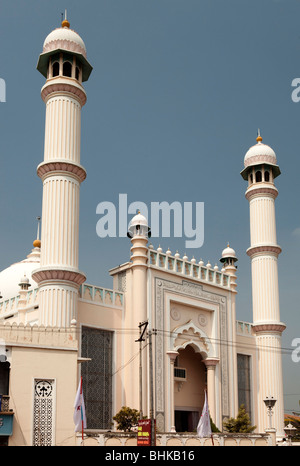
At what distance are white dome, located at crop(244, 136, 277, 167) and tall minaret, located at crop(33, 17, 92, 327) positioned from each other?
31.1 ft

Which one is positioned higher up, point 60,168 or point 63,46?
point 63,46

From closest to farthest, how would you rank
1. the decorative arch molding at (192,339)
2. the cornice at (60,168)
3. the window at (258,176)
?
the cornice at (60,168), the decorative arch molding at (192,339), the window at (258,176)

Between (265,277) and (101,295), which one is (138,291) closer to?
(101,295)

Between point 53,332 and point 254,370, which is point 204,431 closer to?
point 53,332

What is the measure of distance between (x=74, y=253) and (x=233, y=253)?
999 cm

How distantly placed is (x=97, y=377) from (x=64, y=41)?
40.8ft

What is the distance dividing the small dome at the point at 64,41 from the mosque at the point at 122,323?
0.15 ft

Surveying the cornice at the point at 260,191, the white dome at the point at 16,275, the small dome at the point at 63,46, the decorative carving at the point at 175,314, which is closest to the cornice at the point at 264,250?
the cornice at the point at 260,191

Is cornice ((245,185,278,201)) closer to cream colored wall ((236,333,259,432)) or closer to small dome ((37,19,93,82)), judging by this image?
cream colored wall ((236,333,259,432))

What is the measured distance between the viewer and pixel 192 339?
27.6 m

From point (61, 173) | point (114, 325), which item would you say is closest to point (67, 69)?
point (61, 173)

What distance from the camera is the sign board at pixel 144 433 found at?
1956 centimetres

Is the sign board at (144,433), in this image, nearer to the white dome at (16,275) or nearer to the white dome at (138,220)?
the white dome at (138,220)
